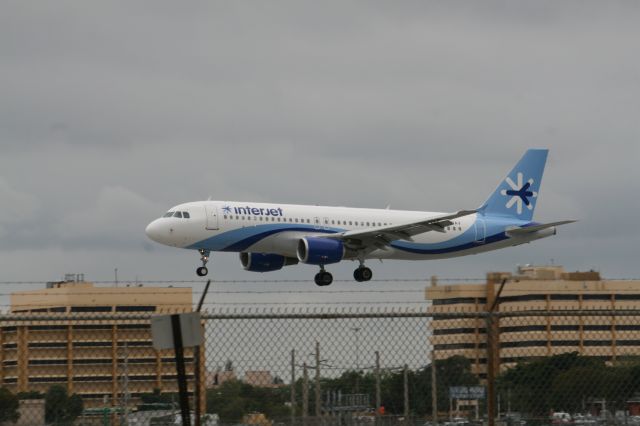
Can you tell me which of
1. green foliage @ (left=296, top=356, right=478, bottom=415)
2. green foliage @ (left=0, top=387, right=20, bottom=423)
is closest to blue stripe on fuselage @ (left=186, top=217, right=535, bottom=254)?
green foliage @ (left=296, top=356, right=478, bottom=415)

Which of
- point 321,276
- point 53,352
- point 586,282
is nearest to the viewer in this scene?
point 53,352

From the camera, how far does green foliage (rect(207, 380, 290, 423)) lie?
1672 cm

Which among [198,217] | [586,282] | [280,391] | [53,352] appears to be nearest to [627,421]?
[280,391]

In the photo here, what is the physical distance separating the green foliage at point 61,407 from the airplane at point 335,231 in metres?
42.6

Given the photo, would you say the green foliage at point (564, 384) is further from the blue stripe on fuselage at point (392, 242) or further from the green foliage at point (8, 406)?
the blue stripe on fuselage at point (392, 242)

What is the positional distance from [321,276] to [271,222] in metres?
4.36

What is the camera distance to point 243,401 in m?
16.8

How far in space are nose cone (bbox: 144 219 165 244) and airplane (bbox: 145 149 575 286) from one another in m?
0.04

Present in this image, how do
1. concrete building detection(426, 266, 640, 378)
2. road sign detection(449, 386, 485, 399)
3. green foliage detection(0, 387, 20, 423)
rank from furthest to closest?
1. concrete building detection(426, 266, 640, 378)
2. road sign detection(449, 386, 485, 399)
3. green foliage detection(0, 387, 20, 423)

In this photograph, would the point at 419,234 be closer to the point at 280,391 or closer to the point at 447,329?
the point at 447,329

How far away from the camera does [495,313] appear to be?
17906 mm

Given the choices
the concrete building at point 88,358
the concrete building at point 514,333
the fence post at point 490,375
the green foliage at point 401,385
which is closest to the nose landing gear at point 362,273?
the concrete building at point 514,333

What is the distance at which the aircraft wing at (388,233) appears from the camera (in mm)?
61688

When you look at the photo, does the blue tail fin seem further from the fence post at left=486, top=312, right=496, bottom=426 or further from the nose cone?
the fence post at left=486, top=312, right=496, bottom=426
